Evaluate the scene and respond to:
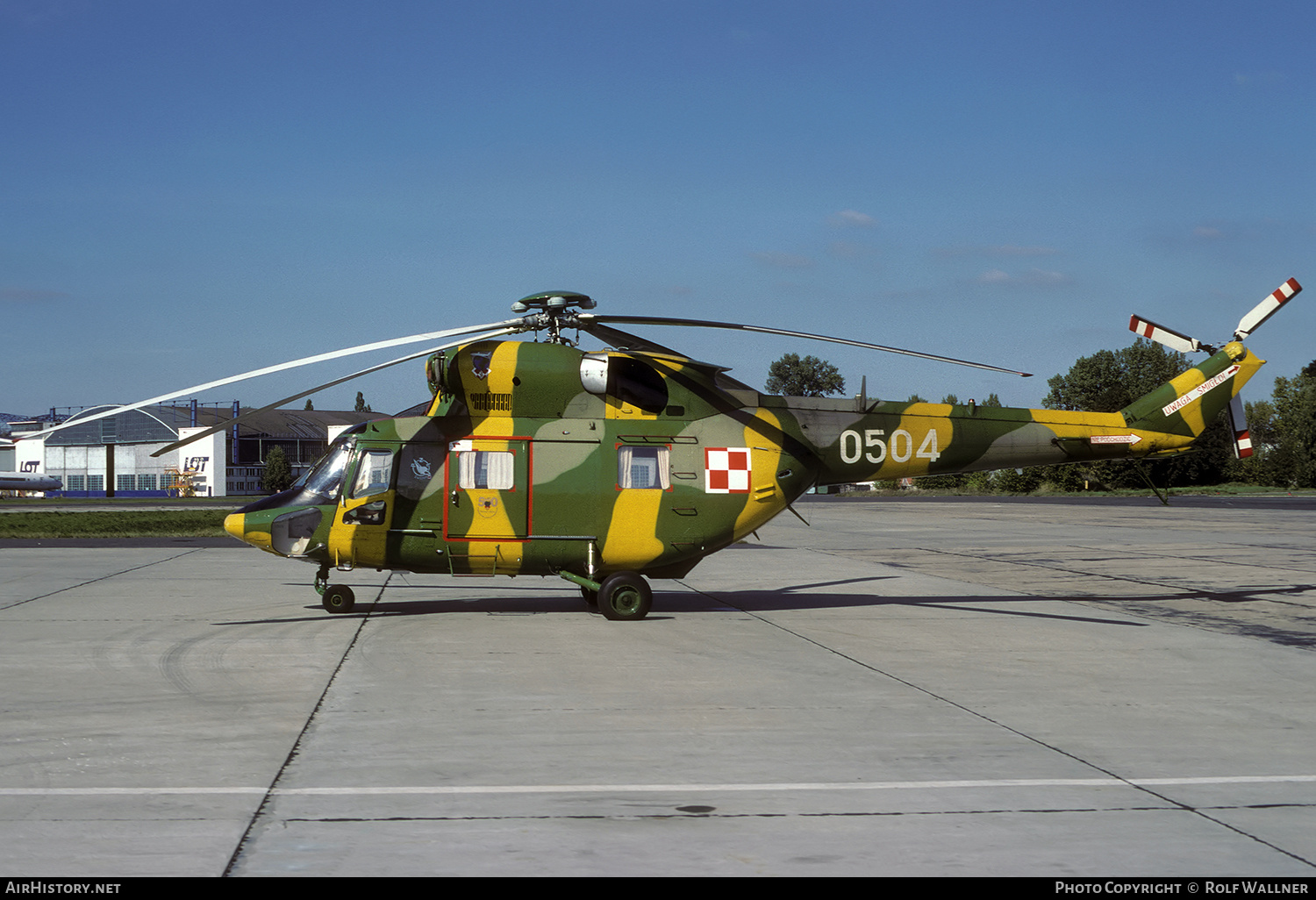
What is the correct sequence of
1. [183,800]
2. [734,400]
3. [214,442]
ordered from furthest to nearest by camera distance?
[214,442], [734,400], [183,800]

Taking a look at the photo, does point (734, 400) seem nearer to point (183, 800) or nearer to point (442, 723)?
point (442, 723)

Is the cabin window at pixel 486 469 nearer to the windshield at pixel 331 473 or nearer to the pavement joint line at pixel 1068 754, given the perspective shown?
the windshield at pixel 331 473

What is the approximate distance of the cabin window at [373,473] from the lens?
14297 mm

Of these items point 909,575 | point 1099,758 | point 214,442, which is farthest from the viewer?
point 214,442

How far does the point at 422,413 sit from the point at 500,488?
1569mm

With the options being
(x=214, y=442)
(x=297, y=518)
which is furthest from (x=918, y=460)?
(x=214, y=442)

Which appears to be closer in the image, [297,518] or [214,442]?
[297,518]

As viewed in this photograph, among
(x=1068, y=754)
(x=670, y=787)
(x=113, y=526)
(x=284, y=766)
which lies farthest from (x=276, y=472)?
(x=1068, y=754)

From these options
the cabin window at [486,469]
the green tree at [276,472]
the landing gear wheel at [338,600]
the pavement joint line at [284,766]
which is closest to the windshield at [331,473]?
the landing gear wheel at [338,600]

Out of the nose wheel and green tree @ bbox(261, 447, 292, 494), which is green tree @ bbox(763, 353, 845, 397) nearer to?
green tree @ bbox(261, 447, 292, 494)

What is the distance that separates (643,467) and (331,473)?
4.19 meters

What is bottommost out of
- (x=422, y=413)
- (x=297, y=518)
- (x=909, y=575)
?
(x=909, y=575)

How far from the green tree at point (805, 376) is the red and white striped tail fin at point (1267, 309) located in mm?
124739

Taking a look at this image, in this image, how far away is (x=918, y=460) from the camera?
52.1ft
